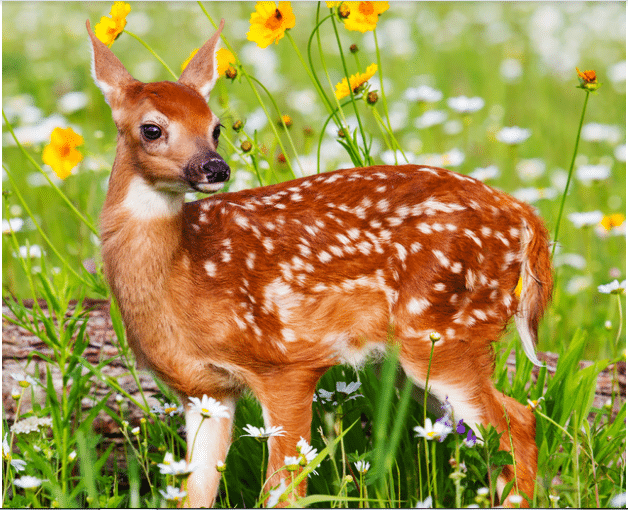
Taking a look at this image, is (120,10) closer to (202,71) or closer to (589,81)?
(202,71)

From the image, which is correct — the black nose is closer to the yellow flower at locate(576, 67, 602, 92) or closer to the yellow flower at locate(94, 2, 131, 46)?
the yellow flower at locate(94, 2, 131, 46)

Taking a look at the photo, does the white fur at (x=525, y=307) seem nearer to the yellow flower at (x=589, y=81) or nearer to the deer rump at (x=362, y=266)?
the deer rump at (x=362, y=266)

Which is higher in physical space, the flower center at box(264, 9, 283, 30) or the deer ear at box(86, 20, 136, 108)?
the flower center at box(264, 9, 283, 30)

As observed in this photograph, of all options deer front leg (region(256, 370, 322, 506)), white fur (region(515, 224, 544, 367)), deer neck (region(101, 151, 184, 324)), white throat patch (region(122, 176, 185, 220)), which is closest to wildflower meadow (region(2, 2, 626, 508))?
deer front leg (region(256, 370, 322, 506))

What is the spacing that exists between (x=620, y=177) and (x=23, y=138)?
476 centimetres

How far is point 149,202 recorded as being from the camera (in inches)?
120

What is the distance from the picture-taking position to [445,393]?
327 cm

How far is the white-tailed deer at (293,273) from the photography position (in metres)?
3.06

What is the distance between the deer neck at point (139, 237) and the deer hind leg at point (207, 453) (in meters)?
0.52

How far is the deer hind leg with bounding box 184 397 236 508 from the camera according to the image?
10.8ft

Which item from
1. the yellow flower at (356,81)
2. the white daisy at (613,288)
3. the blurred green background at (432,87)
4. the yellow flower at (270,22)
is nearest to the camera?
the yellow flower at (270,22)

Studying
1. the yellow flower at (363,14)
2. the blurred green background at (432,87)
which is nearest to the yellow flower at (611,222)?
the blurred green background at (432,87)

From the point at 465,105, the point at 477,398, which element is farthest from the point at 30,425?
the point at 465,105

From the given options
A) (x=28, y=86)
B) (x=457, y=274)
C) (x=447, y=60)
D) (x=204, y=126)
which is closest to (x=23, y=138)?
(x=28, y=86)
